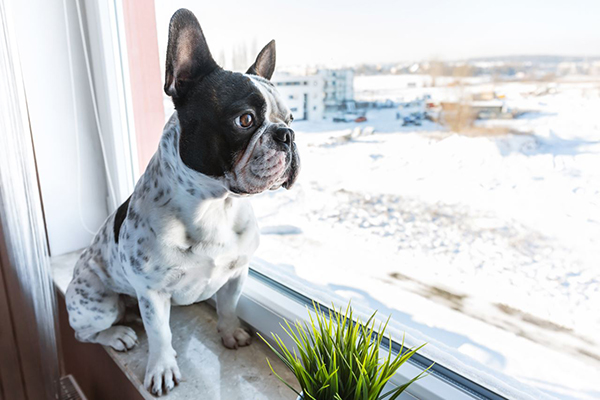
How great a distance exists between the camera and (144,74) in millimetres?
1363

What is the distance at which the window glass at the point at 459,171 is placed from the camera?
0.63 meters

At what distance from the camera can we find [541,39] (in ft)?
2.04

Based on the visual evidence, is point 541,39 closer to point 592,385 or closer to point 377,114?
point 377,114

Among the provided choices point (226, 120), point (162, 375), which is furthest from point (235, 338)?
point (226, 120)

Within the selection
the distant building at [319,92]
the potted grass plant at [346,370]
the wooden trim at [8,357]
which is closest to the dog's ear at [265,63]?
the distant building at [319,92]

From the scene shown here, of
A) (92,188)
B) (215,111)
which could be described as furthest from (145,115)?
(215,111)

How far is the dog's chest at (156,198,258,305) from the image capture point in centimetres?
77

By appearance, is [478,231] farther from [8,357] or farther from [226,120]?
[8,357]

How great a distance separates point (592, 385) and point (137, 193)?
0.82 meters

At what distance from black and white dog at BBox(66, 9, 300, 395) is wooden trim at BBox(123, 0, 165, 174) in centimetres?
48

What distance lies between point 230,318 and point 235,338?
0.05 meters

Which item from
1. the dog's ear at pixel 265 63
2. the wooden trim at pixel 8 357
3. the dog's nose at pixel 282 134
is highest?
the dog's ear at pixel 265 63

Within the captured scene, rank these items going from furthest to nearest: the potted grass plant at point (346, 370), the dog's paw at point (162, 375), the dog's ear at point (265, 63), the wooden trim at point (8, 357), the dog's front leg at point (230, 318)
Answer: the wooden trim at point (8, 357) < the dog's front leg at point (230, 318) < the dog's paw at point (162, 375) < the dog's ear at point (265, 63) < the potted grass plant at point (346, 370)

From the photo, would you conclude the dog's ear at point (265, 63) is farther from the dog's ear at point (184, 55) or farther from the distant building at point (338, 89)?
the distant building at point (338, 89)
